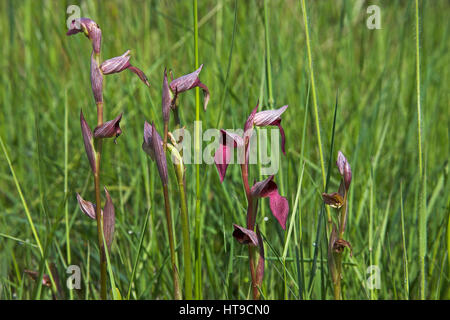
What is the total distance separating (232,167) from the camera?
50.1 inches

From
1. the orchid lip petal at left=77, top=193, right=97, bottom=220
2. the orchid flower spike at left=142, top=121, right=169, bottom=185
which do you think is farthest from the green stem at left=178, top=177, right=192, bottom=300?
the orchid lip petal at left=77, top=193, right=97, bottom=220

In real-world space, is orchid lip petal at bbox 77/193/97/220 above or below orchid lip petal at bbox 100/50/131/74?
below

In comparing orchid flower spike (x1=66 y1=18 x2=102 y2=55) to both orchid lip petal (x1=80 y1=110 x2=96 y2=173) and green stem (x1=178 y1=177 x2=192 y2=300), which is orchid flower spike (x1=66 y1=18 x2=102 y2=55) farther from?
green stem (x1=178 y1=177 x2=192 y2=300)

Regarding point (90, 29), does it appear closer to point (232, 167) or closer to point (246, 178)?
point (246, 178)

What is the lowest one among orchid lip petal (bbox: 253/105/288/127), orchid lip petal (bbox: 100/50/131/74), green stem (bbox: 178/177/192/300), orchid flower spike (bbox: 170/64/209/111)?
green stem (bbox: 178/177/192/300)

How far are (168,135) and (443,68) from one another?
1.52 meters

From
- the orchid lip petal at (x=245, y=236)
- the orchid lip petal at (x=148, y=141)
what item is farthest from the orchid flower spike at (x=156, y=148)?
the orchid lip petal at (x=245, y=236)

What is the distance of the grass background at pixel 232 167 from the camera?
3.31 feet

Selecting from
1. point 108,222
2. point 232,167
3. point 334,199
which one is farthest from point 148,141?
point 232,167

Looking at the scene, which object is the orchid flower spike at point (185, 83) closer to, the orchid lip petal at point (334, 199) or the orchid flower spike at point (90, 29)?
the orchid flower spike at point (90, 29)

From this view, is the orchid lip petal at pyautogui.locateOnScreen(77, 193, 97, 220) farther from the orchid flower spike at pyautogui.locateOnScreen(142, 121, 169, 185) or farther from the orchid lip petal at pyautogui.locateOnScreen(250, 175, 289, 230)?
the orchid lip petal at pyautogui.locateOnScreen(250, 175, 289, 230)

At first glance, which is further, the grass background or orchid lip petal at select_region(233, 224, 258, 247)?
the grass background

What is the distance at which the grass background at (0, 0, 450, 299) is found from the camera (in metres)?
1.01
